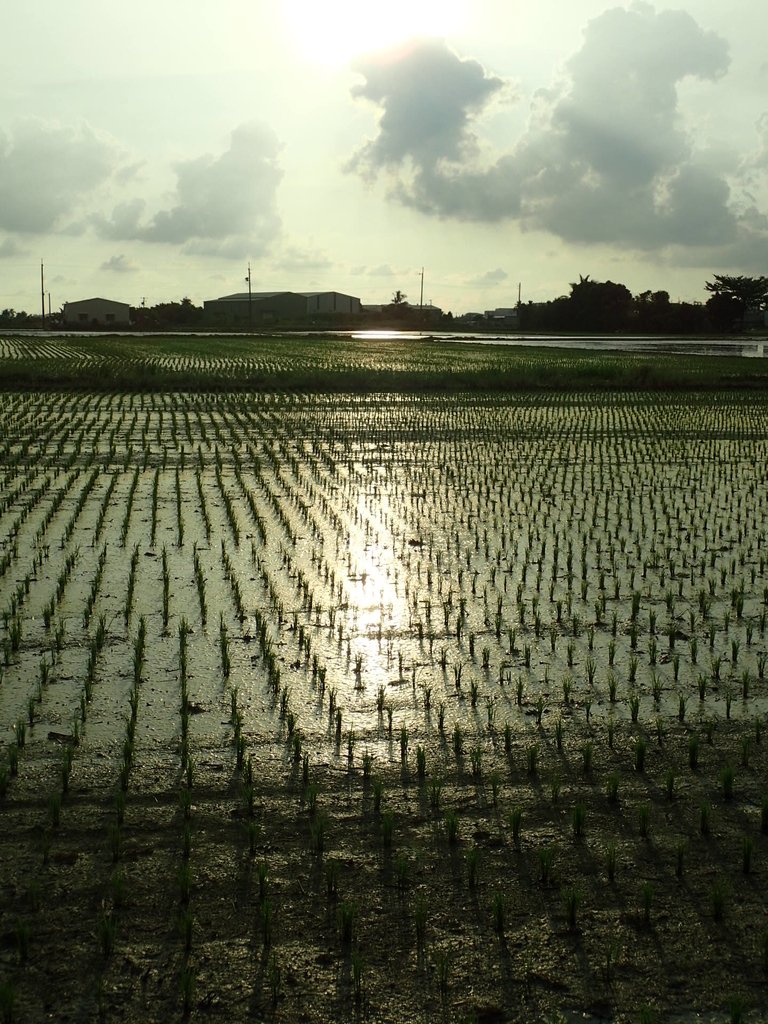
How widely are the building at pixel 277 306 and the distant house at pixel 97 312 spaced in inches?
229

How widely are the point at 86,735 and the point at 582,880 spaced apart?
71.8 inches

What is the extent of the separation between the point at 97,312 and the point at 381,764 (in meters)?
70.8

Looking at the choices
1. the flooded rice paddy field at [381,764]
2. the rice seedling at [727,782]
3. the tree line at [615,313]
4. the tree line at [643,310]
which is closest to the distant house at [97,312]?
the tree line at [615,313]

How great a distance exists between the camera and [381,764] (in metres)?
3.48

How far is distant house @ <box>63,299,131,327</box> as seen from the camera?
69688mm

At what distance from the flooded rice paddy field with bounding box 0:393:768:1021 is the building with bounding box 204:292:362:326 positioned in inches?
2560

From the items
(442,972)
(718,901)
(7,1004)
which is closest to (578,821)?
(718,901)

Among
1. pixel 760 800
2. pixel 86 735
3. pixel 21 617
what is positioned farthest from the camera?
pixel 21 617

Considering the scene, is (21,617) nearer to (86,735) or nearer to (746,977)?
(86,735)

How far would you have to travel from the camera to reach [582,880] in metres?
2.80

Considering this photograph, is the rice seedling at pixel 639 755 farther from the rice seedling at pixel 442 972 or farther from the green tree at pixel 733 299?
the green tree at pixel 733 299

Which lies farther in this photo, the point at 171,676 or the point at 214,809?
the point at 171,676

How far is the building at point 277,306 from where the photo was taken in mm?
73256

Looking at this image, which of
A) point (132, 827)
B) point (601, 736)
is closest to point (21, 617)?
point (132, 827)
